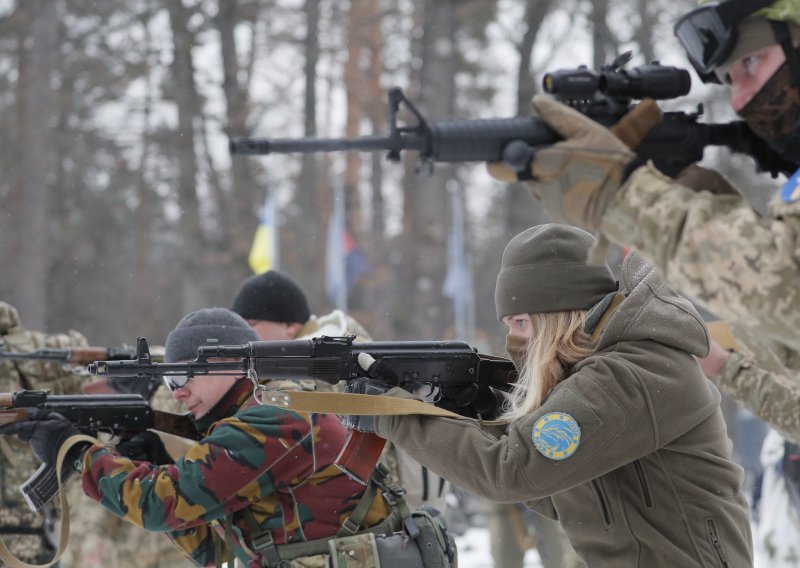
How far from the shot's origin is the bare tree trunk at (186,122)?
61.7 ft

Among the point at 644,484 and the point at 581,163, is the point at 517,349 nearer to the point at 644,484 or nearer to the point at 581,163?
the point at 644,484

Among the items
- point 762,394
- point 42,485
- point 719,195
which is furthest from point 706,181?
point 42,485

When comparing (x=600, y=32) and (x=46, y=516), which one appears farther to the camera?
(x=600, y=32)

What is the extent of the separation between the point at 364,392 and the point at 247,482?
2.42 ft

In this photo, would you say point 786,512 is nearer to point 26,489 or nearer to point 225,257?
point 26,489

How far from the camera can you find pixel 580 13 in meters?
17.9

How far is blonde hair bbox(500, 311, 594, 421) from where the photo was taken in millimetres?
2906

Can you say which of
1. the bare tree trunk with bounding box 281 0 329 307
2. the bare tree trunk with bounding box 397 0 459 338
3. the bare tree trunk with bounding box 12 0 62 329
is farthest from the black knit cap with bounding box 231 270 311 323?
the bare tree trunk with bounding box 281 0 329 307

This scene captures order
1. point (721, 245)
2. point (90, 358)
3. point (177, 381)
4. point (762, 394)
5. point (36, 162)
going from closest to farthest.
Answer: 1. point (721, 245)
2. point (177, 381)
3. point (762, 394)
4. point (90, 358)
5. point (36, 162)

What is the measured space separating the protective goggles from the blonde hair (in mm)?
904

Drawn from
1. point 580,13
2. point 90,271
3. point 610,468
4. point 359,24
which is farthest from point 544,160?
point 90,271

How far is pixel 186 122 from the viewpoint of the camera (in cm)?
1906

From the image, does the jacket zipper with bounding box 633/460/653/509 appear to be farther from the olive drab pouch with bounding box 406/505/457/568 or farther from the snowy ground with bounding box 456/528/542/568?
the snowy ground with bounding box 456/528/542/568

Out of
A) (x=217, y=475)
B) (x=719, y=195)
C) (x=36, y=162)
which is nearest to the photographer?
(x=719, y=195)
